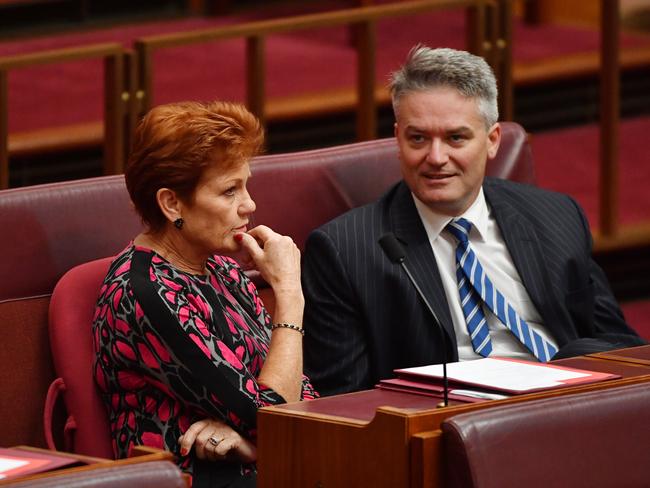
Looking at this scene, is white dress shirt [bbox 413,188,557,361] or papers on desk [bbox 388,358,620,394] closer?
papers on desk [bbox 388,358,620,394]

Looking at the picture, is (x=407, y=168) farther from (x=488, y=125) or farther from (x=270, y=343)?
(x=270, y=343)

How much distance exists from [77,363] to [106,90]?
1.31 meters

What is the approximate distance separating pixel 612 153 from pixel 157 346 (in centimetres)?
260

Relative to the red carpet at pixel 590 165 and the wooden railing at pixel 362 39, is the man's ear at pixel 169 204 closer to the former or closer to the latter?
the wooden railing at pixel 362 39

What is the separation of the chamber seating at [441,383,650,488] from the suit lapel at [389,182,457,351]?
66 centimetres

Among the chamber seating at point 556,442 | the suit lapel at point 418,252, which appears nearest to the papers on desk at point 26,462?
the chamber seating at point 556,442

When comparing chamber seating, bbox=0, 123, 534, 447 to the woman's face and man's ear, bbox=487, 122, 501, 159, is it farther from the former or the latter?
man's ear, bbox=487, 122, 501, 159

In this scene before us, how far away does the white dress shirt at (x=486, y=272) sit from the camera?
308 centimetres

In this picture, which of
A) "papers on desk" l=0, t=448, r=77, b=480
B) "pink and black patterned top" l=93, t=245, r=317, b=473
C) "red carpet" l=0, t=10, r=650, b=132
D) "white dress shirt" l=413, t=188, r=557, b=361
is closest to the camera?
"papers on desk" l=0, t=448, r=77, b=480

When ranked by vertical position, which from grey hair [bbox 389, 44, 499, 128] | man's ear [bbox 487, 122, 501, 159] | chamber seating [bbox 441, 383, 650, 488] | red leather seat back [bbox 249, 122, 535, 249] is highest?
grey hair [bbox 389, 44, 499, 128]

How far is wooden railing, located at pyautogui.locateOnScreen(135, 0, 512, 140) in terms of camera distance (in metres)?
3.93

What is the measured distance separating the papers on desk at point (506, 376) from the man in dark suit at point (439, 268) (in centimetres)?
40

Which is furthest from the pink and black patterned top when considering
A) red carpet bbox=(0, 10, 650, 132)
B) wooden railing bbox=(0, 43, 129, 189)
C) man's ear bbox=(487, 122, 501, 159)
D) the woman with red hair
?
red carpet bbox=(0, 10, 650, 132)

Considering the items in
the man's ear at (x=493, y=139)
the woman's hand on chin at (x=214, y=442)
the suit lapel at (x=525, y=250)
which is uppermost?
the man's ear at (x=493, y=139)
